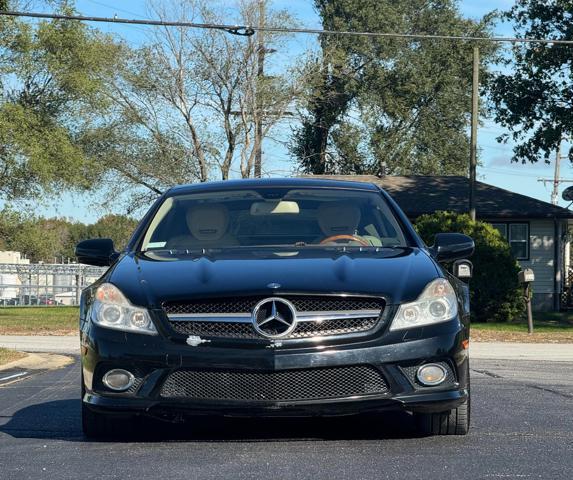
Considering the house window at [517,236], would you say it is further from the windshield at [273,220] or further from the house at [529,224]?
the windshield at [273,220]

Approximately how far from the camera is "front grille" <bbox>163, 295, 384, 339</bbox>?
18.7 feet

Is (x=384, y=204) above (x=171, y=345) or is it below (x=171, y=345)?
above

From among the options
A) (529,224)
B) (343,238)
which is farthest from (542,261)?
(343,238)

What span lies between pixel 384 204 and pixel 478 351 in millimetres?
10590

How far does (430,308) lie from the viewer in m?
5.84

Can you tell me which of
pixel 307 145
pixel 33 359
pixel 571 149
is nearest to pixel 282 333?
pixel 33 359

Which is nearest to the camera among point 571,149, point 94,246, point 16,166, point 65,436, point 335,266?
point 335,266

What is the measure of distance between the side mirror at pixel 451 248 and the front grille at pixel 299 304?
4.51ft

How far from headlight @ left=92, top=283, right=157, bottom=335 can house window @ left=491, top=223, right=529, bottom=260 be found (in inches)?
1255

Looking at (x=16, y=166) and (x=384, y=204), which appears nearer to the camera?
(x=384, y=204)

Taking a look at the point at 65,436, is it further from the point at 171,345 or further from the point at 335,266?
the point at 335,266

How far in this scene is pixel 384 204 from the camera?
7.48 metres

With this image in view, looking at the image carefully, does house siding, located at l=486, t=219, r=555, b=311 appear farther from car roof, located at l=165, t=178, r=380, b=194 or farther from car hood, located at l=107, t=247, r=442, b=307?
car hood, located at l=107, t=247, r=442, b=307

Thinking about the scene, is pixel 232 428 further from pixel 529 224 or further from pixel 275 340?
pixel 529 224
